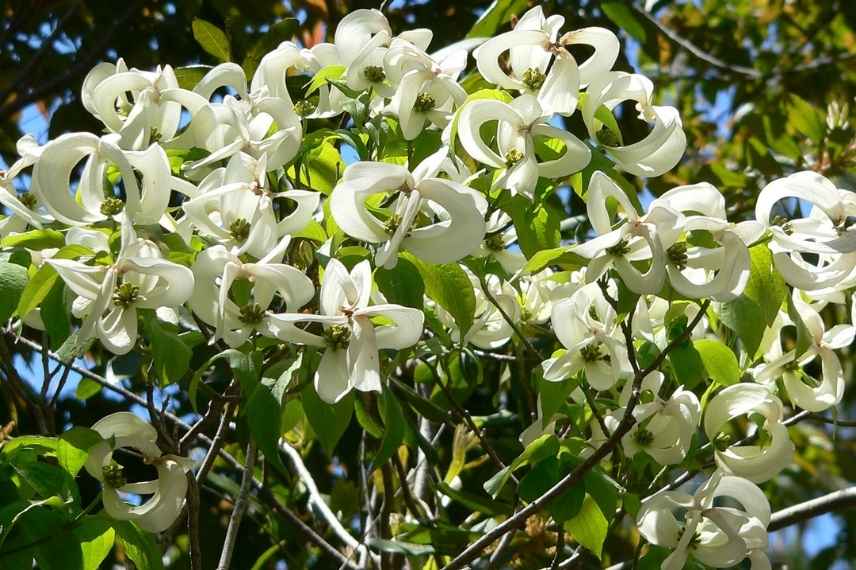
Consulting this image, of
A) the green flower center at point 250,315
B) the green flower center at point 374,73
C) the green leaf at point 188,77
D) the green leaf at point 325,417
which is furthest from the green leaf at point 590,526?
the green leaf at point 188,77

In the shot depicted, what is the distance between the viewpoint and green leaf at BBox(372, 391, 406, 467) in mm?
962

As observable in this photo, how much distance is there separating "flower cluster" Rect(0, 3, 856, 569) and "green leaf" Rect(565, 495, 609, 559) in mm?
69

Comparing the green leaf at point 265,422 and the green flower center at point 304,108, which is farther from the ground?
the green flower center at point 304,108

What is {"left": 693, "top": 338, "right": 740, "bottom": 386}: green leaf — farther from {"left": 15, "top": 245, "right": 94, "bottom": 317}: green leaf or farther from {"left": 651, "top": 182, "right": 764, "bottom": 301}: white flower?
{"left": 15, "top": 245, "right": 94, "bottom": 317}: green leaf

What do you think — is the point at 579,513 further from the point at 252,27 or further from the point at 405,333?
the point at 252,27

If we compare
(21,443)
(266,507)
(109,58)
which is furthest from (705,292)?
(109,58)

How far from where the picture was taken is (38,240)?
1.02 meters

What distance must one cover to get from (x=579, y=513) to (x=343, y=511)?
2.57 feet

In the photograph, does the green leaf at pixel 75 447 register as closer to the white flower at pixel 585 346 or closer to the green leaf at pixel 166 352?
the green leaf at pixel 166 352

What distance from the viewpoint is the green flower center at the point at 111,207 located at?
101 cm

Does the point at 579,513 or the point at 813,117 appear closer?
the point at 579,513

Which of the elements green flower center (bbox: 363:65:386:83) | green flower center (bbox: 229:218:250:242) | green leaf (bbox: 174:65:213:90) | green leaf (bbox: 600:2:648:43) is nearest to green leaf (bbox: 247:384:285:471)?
green flower center (bbox: 229:218:250:242)

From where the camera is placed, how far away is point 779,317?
1153mm

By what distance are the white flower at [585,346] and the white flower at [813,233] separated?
0.52 feet
